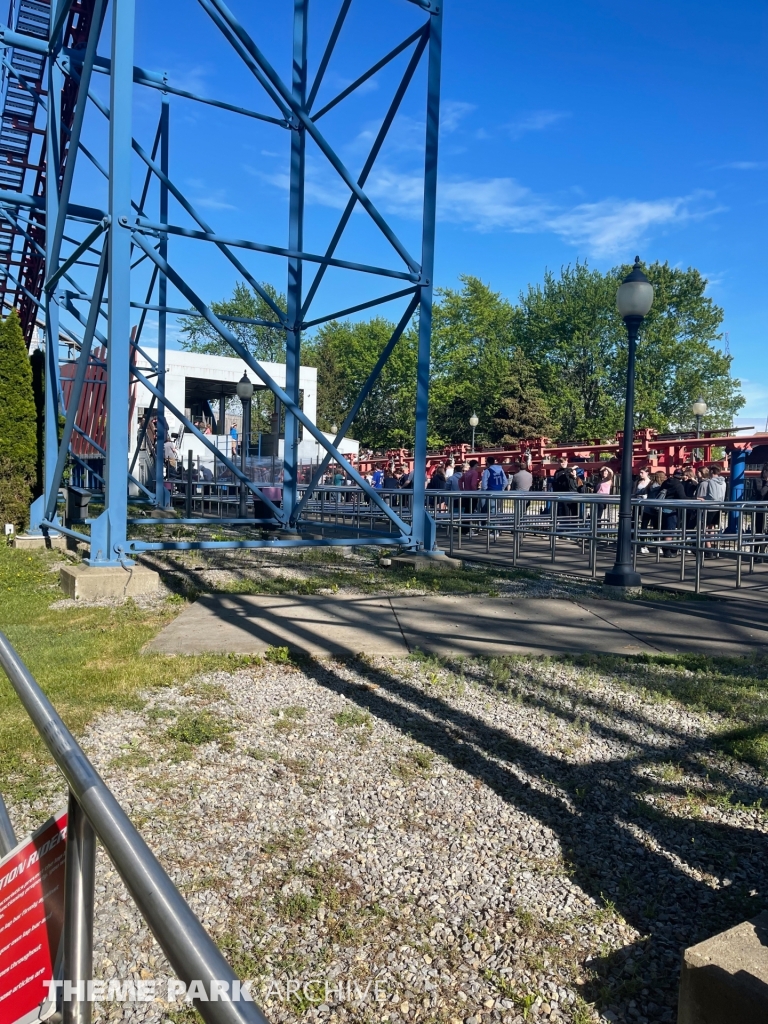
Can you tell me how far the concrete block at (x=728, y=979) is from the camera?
1705 millimetres

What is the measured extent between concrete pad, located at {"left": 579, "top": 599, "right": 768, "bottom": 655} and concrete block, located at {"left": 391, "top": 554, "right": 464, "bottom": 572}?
7.24ft

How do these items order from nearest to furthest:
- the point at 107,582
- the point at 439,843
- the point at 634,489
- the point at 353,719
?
the point at 439,843, the point at 353,719, the point at 107,582, the point at 634,489

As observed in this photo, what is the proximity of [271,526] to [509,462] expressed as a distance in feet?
78.5

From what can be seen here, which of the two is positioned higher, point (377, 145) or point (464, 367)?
point (464, 367)

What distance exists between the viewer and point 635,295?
9977mm

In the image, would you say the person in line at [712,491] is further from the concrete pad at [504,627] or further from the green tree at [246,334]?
the green tree at [246,334]

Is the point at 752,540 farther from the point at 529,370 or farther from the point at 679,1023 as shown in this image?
the point at 529,370

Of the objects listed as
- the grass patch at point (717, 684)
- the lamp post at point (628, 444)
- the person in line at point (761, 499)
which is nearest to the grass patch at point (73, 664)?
the grass patch at point (717, 684)

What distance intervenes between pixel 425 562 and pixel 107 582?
3926mm

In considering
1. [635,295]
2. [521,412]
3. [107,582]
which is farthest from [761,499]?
[521,412]

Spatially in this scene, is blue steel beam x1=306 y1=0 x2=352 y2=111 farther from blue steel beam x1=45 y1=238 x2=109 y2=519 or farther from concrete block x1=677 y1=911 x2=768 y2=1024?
concrete block x1=677 y1=911 x2=768 y2=1024

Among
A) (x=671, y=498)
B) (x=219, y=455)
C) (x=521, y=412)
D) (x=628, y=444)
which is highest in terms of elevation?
(x=521, y=412)

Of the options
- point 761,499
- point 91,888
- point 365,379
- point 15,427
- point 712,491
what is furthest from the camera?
point 365,379

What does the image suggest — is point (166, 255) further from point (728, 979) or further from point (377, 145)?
point (728, 979)
